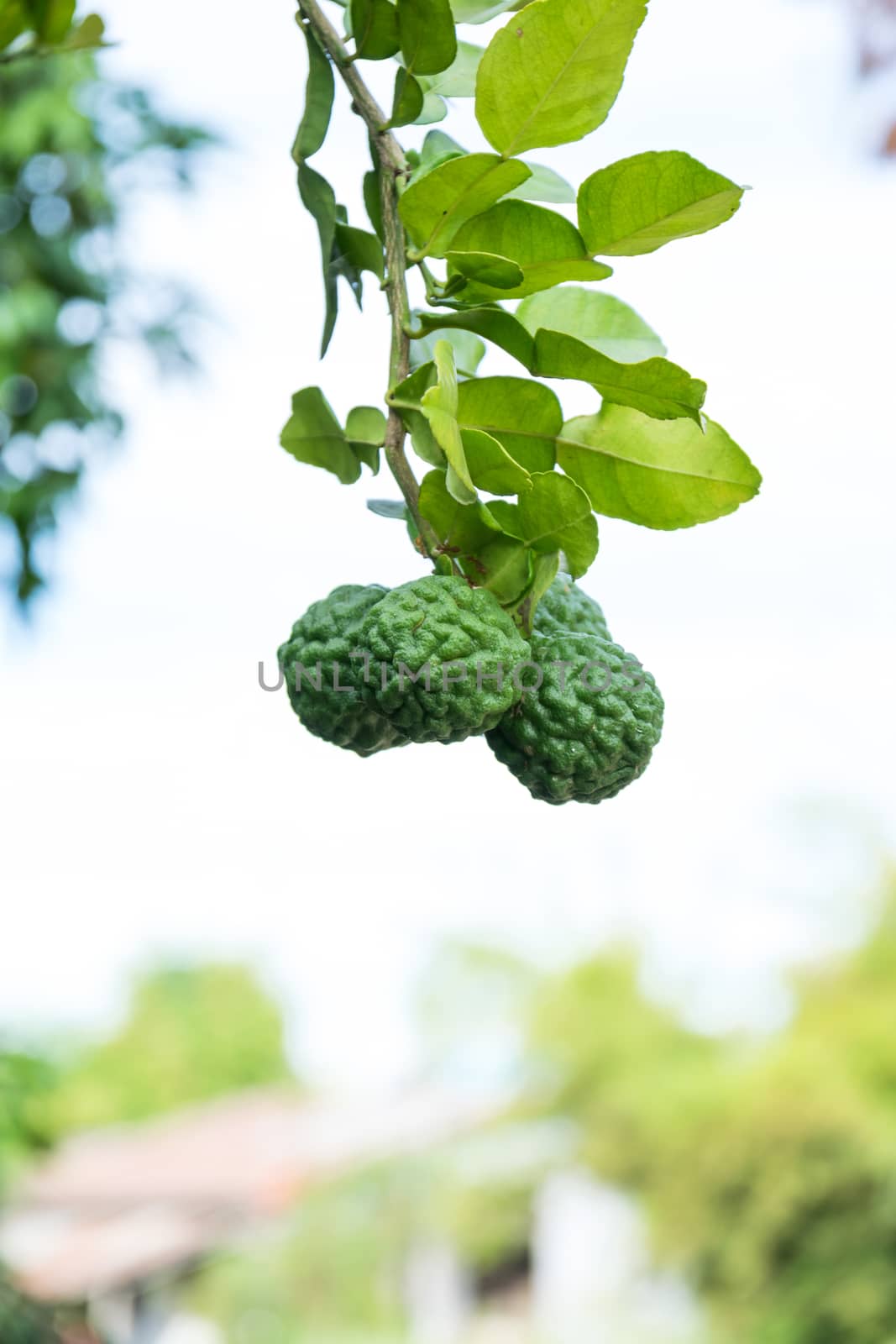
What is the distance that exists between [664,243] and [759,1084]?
9.01 m

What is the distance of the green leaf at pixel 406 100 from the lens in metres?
0.58

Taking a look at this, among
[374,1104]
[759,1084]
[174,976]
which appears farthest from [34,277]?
[174,976]

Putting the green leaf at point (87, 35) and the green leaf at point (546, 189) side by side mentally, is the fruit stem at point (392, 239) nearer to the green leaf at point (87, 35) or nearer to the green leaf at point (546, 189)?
the green leaf at point (546, 189)

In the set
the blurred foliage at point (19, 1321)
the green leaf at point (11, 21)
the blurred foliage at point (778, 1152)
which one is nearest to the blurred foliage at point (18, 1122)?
the blurred foliage at point (19, 1321)

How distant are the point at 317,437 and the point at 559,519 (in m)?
0.16

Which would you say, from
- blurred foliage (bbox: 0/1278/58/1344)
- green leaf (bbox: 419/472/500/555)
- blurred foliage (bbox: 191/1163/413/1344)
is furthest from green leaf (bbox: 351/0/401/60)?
blurred foliage (bbox: 191/1163/413/1344)

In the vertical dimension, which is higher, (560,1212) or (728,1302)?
(560,1212)

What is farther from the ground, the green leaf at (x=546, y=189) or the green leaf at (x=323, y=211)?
the green leaf at (x=323, y=211)

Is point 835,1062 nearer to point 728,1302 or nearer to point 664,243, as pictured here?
point 728,1302

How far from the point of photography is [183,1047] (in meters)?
16.2

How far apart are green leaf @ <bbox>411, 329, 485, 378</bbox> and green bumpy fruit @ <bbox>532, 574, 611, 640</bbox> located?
11 centimetres

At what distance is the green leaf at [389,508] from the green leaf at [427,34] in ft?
0.60

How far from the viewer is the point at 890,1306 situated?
8516 millimetres

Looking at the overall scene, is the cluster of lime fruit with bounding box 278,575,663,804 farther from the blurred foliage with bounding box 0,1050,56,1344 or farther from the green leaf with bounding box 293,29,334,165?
the blurred foliage with bounding box 0,1050,56,1344
